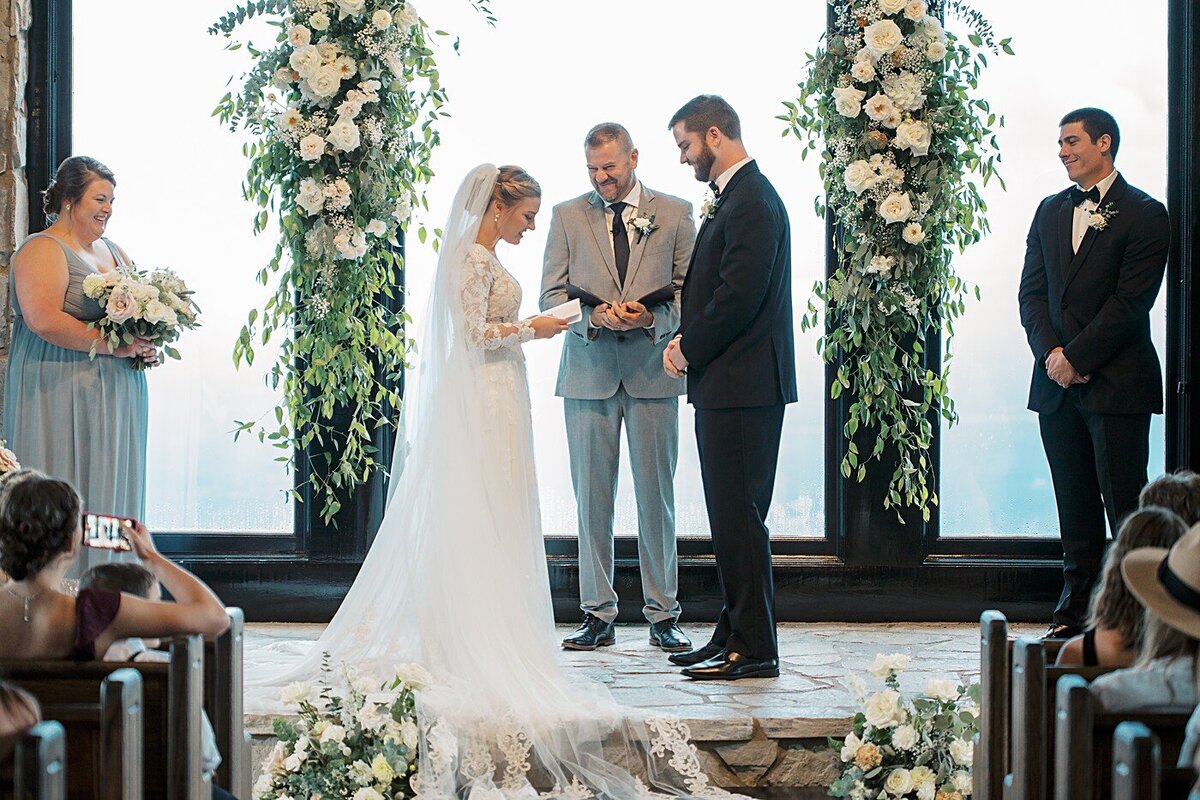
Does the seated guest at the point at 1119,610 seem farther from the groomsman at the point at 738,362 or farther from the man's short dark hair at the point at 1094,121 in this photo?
the man's short dark hair at the point at 1094,121

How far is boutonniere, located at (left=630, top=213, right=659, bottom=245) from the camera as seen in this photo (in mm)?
4684

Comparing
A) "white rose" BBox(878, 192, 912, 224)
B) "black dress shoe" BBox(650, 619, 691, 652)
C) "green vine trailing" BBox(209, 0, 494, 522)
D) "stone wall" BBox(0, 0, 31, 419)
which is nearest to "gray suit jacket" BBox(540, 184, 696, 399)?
"green vine trailing" BBox(209, 0, 494, 522)

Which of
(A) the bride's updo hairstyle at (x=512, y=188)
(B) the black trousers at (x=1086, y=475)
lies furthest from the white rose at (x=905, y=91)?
(A) the bride's updo hairstyle at (x=512, y=188)

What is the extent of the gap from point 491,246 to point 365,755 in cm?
173

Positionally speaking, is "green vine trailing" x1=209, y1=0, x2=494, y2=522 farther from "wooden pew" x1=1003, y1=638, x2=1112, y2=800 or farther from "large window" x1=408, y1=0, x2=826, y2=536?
"wooden pew" x1=1003, y1=638, x2=1112, y2=800

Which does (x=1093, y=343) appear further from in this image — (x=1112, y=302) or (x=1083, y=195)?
(x=1083, y=195)

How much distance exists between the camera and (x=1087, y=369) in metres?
4.57

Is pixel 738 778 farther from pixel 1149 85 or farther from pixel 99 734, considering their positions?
pixel 1149 85

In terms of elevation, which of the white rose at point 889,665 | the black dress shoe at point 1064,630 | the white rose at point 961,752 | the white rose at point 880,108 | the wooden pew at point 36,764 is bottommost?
the white rose at point 961,752

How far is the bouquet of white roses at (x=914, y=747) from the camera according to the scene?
3436 millimetres

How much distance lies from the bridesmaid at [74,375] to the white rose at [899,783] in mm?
2604

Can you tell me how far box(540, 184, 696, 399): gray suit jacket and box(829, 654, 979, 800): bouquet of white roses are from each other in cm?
156

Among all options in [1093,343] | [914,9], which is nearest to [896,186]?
[914,9]

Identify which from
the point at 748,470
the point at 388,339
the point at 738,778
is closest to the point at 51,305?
the point at 388,339
